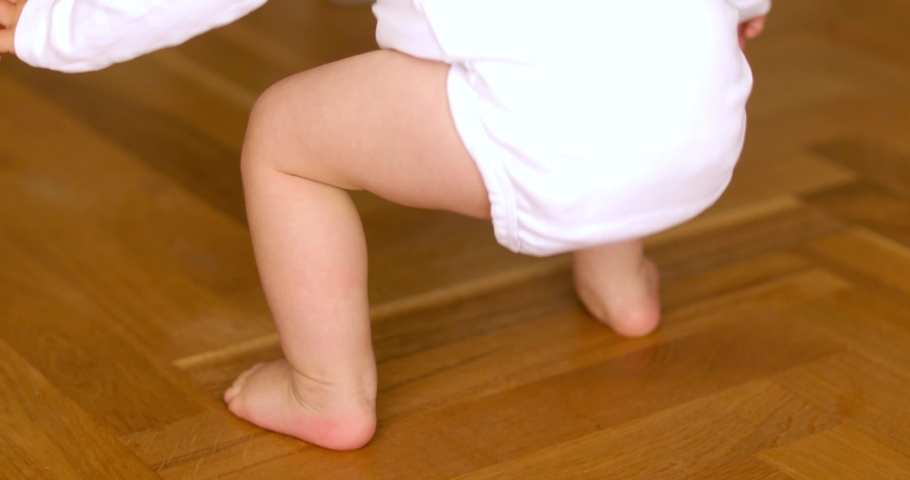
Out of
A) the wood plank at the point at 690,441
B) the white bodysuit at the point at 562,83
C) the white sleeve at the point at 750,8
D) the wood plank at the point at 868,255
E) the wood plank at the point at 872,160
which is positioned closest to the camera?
the white bodysuit at the point at 562,83

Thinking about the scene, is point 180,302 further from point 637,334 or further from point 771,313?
point 771,313

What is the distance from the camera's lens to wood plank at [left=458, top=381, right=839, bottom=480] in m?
0.76

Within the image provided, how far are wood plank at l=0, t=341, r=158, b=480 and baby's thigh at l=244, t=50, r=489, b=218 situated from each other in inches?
9.8

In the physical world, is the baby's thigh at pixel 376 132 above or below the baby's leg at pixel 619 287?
above

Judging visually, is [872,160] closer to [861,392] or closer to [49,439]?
[861,392]

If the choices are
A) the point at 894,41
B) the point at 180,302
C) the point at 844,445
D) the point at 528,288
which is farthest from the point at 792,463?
the point at 894,41

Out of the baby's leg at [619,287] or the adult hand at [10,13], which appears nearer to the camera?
the adult hand at [10,13]

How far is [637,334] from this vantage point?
95 centimetres

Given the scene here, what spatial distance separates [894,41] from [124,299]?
1331 mm

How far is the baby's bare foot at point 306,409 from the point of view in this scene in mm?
782

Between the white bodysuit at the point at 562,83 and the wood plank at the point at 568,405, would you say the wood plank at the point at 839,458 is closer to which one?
the wood plank at the point at 568,405

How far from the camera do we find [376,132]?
2.35 feet

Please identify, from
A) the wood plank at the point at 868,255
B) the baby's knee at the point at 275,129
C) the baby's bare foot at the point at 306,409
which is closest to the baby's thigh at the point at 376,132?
the baby's knee at the point at 275,129

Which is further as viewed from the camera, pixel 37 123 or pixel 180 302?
pixel 37 123
